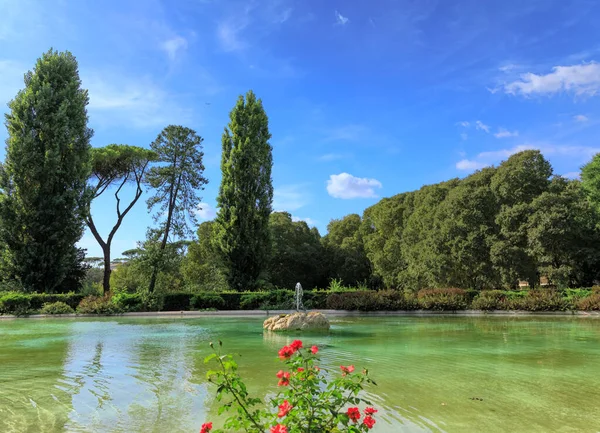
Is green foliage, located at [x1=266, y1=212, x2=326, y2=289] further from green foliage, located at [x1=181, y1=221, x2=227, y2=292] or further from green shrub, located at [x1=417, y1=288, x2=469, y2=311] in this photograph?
green shrub, located at [x1=417, y1=288, x2=469, y2=311]

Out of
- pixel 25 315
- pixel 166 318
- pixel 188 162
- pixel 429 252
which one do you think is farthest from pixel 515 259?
pixel 25 315

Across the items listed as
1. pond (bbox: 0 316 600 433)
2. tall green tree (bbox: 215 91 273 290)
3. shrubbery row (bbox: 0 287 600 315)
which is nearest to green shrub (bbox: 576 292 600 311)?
shrubbery row (bbox: 0 287 600 315)

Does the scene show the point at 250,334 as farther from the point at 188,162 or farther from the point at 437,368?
the point at 188,162

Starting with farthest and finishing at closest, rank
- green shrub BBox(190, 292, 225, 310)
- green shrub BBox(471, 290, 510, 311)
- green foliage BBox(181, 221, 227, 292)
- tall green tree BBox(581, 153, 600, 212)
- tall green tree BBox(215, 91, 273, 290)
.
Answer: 1. green foliage BBox(181, 221, 227, 292)
2. tall green tree BBox(581, 153, 600, 212)
3. tall green tree BBox(215, 91, 273, 290)
4. green shrub BBox(190, 292, 225, 310)
5. green shrub BBox(471, 290, 510, 311)

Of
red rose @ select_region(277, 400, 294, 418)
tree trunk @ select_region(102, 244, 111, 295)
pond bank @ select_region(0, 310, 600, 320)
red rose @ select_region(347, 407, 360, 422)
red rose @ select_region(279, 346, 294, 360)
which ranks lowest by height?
pond bank @ select_region(0, 310, 600, 320)

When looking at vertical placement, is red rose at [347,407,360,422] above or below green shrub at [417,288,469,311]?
above

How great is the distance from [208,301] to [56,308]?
698 centimetres

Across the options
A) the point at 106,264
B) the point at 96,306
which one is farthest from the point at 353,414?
the point at 106,264

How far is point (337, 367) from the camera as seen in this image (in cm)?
689

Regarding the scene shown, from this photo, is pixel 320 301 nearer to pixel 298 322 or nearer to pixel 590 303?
pixel 298 322

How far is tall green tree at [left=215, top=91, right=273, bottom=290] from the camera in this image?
25.2m

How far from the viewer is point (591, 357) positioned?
8039 millimetres

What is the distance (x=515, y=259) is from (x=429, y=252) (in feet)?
17.2

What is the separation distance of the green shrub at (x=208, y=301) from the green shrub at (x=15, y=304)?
7.53 m
